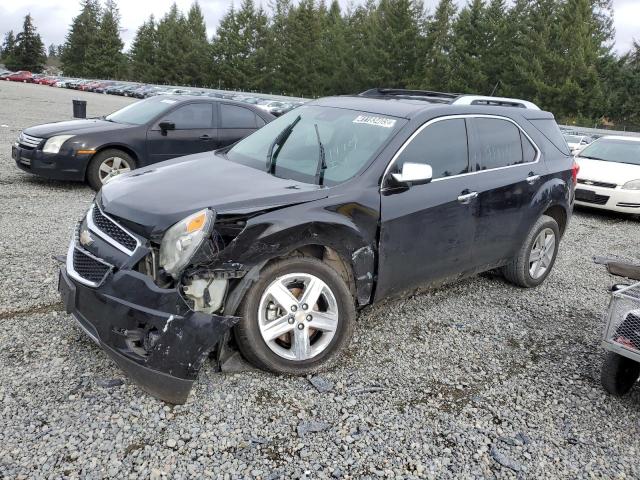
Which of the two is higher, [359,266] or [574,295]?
[359,266]

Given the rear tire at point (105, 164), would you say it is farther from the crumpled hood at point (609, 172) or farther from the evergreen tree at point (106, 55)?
the evergreen tree at point (106, 55)

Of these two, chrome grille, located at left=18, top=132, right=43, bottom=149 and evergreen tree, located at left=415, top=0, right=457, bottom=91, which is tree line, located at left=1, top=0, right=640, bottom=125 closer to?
evergreen tree, located at left=415, top=0, right=457, bottom=91

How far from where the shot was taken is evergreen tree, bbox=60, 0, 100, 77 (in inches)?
3634

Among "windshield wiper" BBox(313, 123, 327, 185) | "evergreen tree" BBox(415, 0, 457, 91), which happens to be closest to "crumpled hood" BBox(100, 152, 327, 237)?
"windshield wiper" BBox(313, 123, 327, 185)

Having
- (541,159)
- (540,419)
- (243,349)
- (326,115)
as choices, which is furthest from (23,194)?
(540,419)

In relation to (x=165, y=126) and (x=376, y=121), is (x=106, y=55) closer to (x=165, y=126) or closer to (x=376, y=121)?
(x=165, y=126)

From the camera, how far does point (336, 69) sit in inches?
2980

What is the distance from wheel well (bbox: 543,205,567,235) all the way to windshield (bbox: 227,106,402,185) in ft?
7.52

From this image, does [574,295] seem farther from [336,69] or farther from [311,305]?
[336,69]

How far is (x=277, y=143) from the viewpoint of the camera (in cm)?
442

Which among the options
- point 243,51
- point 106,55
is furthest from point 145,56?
point 243,51

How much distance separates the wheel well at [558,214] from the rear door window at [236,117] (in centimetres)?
554

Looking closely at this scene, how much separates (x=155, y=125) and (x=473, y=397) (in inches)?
270

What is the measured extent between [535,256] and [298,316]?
3080 millimetres
